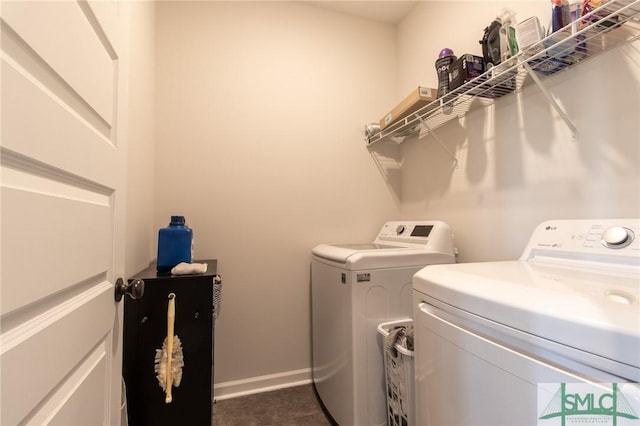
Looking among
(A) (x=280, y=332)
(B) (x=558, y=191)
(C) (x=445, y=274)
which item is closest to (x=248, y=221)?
(A) (x=280, y=332)

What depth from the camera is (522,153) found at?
1354 mm

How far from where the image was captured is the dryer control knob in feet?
2.86

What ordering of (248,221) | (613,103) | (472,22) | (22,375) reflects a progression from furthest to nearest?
(248,221) < (472,22) < (613,103) < (22,375)

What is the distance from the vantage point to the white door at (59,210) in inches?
15.9

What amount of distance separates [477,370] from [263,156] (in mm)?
1692

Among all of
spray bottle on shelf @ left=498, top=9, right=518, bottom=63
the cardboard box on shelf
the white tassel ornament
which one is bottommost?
the white tassel ornament

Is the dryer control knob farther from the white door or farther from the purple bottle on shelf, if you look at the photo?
the white door

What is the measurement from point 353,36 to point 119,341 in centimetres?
241

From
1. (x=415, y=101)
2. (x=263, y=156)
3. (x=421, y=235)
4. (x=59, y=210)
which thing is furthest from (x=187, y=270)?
(x=415, y=101)

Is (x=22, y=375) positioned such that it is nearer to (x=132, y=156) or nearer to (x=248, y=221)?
(x=132, y=156)

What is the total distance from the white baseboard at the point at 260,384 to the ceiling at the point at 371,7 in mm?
2642

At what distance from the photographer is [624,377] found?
45 centimetres

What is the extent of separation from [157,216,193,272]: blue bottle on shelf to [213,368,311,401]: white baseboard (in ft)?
3.14

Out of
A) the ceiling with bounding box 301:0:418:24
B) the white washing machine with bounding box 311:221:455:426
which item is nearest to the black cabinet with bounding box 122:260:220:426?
the white washing machine with bounding box 311:221:455:426
